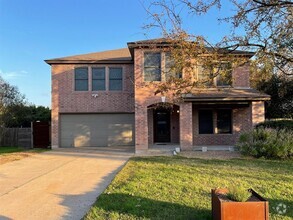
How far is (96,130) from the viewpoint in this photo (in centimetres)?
2144

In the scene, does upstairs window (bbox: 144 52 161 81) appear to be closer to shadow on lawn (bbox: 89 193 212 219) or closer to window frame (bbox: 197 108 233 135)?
window frame (bbox: 197 108 233 135)

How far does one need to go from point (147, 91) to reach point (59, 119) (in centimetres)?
675

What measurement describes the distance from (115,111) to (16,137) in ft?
25.5

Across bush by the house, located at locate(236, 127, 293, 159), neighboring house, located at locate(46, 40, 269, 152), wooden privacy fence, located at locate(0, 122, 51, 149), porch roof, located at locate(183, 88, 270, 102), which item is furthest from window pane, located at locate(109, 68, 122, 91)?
bush by the house, located at locate(236, 127, 293, 159)

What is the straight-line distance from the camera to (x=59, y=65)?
2077cm

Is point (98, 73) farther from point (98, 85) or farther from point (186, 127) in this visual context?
point (186, 127)

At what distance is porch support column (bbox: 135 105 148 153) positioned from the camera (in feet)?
57.3

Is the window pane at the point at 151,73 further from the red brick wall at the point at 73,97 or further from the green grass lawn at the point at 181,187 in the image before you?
the green grass lawn at the point at 181,187

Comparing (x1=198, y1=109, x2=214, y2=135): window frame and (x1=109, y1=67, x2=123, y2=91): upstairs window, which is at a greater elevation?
A: (x1=109, y1=67, x2=123, y2=91): upstairs window

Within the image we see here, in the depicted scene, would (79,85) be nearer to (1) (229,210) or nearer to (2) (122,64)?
(2) (122,64)

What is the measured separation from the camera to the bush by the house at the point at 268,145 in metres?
13.5

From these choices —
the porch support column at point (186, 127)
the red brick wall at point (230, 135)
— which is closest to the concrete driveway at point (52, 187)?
the porch support column at point (186, 127)

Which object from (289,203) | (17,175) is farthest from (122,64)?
(289,203)

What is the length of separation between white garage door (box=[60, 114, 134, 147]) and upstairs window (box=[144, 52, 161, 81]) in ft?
14.3
